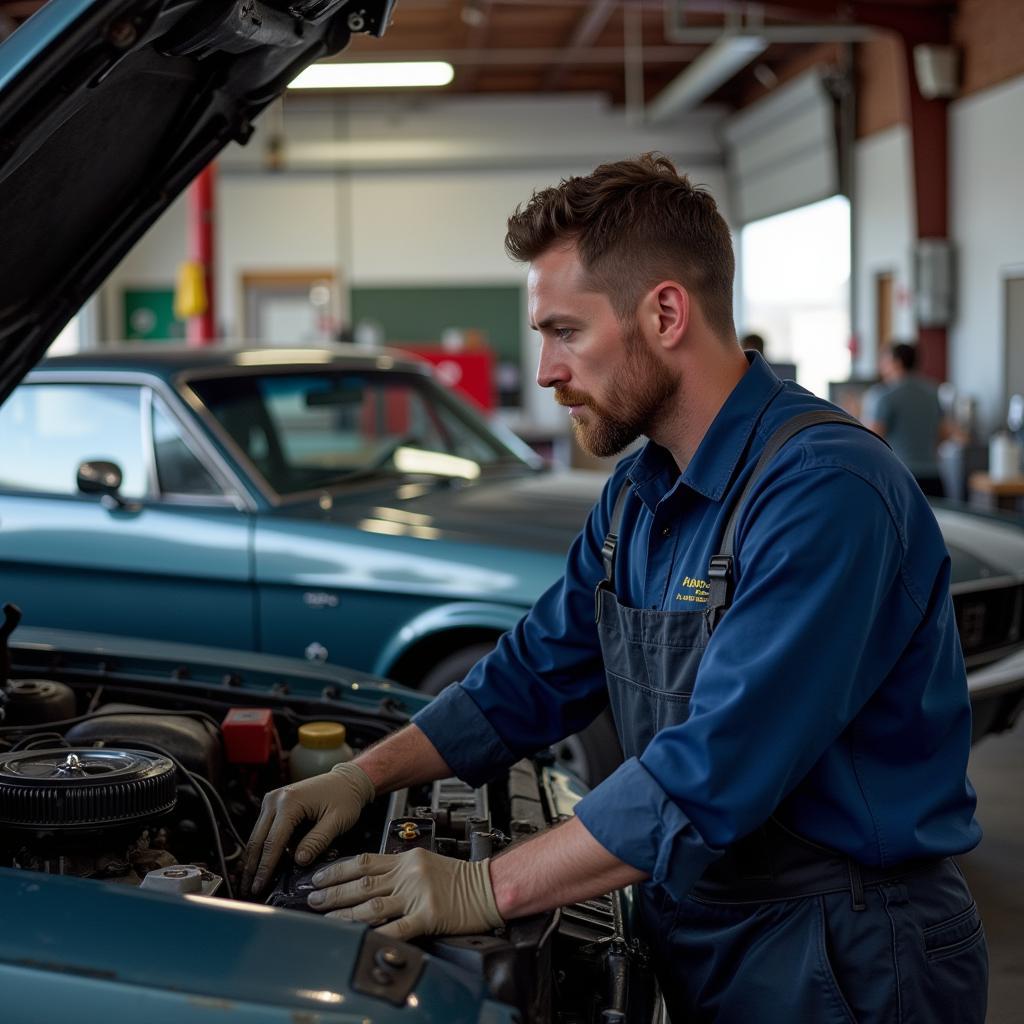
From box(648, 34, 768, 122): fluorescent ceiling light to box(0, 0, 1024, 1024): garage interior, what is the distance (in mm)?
67

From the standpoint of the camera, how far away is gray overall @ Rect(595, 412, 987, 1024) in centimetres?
166

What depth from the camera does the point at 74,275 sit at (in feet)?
7.75

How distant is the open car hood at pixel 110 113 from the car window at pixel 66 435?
214 cm

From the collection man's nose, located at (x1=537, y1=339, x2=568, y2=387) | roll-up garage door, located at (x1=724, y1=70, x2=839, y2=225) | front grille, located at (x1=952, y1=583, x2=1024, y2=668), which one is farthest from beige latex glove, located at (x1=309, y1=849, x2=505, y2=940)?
roll-up garage door, located at (x1=724, y1=70, x2=839, y2=225)

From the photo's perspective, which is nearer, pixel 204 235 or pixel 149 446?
A: pixel 149 446

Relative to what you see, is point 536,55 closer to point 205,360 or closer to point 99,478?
point 205,360

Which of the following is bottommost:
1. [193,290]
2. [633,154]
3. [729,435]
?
[729,435]

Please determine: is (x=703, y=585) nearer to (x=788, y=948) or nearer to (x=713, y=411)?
(x=713, y=411)

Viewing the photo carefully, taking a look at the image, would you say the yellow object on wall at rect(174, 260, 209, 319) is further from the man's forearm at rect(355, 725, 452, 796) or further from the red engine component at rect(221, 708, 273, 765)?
the man's forearm at rect(355, 725, 452, 796)

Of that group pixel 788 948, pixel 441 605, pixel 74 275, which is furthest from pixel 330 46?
pixel 441 605

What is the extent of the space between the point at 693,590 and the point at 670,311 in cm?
37

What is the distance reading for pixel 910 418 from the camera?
843 centimetres

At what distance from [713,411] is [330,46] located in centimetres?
91

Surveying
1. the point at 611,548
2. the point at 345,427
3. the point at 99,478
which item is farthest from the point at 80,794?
the point at 345,427
